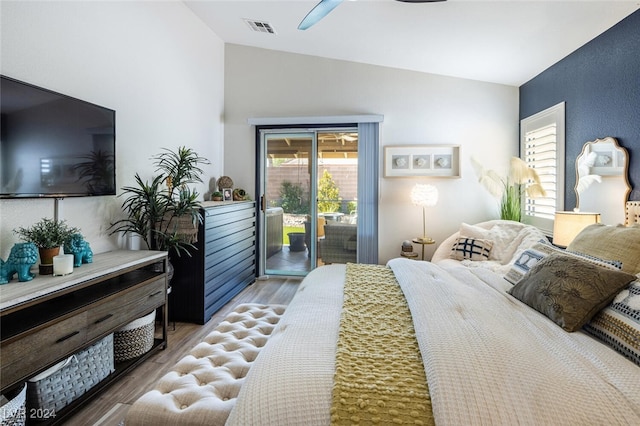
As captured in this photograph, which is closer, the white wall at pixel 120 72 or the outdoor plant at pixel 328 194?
the white wall at pixel 120 72

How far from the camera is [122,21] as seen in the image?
2688 mm

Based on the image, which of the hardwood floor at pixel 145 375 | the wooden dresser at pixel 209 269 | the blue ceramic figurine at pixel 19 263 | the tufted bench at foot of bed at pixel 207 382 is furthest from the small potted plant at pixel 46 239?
the wooden dresser at pixel 209 269

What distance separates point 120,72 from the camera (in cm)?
268

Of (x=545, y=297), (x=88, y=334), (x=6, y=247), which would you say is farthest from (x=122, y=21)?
(x=545, y=297)

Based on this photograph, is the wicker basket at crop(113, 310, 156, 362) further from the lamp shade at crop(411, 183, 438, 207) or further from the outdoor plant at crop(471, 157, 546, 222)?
the outdoor plant at crop(471, 157, 546, 222)

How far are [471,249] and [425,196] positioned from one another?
836mm

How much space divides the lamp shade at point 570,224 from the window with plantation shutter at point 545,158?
761mm

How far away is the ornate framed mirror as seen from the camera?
2.42 meters

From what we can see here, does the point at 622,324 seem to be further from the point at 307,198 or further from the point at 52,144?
the point at 307,198

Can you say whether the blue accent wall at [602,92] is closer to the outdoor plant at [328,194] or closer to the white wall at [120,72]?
the outdoor plant at [328,194]

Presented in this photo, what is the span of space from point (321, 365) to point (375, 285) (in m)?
1.00

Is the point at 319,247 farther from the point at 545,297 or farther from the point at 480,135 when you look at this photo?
the point at 545,297

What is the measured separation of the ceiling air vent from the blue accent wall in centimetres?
296

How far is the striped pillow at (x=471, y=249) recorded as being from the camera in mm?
3385
